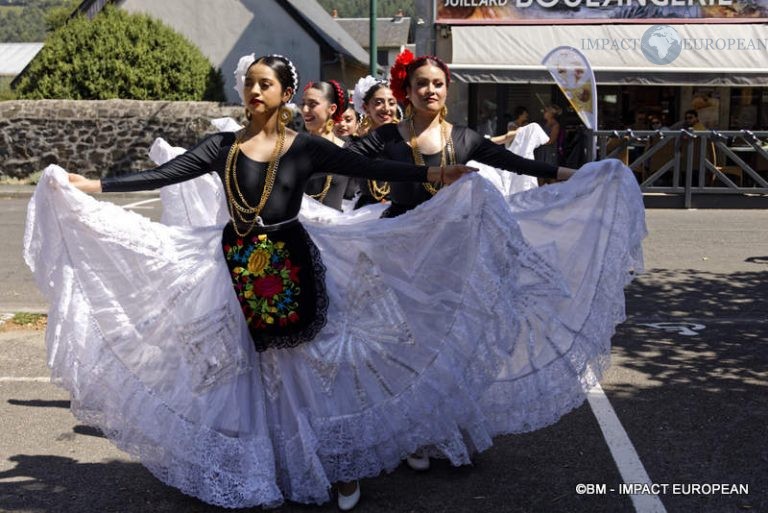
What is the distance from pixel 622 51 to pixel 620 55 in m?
0.11

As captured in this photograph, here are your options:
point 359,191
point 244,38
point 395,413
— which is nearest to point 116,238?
point 395,413

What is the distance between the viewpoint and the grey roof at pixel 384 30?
6681 cm

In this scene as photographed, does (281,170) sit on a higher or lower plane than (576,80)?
lower

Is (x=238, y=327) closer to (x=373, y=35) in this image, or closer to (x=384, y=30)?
(x=373, y=35)

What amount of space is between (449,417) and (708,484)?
4.23ft

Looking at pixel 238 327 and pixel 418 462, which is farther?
pixel 418 462

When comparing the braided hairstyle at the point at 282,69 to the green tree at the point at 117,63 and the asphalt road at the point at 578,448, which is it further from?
the green tree at the point at 117,63

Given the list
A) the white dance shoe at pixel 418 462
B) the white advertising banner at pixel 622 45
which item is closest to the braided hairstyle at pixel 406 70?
the white dance shoe at pixel 418 462

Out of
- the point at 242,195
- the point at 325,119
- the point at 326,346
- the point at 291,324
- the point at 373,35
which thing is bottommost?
the point at 326,346

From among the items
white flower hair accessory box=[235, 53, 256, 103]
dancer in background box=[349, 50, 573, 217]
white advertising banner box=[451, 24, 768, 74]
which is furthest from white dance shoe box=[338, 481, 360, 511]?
white advertising banner box=[451, 24, 768, 74]

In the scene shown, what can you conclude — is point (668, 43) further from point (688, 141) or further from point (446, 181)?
point (446, 181)

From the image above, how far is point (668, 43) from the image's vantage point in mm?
19188

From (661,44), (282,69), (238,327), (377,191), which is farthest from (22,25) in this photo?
(238,327)

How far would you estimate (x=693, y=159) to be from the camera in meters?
16.0
